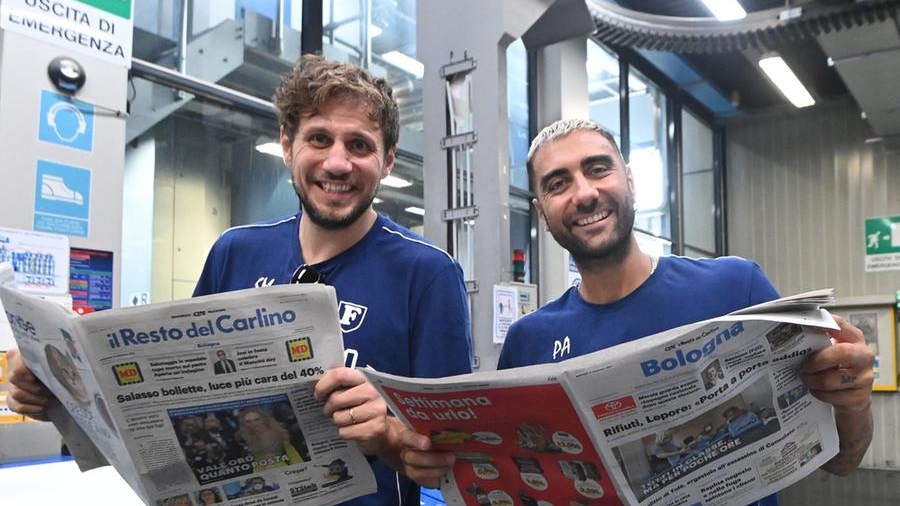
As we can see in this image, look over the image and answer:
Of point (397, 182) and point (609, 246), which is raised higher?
point (397, 182)

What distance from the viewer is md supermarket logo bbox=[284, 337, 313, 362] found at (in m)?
0.97

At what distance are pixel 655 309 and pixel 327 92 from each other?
2.29ft

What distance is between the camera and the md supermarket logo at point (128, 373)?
0.97 meters

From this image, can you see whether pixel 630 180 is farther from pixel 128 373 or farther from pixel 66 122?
pixel 66 122

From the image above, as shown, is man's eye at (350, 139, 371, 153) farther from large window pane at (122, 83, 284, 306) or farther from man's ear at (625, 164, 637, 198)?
large window pane at (122, 83, 284, 306)

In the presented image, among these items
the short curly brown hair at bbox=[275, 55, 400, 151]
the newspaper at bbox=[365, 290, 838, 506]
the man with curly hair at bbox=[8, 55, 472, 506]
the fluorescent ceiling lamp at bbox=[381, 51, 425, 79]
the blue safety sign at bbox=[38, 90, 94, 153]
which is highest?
the fluorescent ceiling lamp at bbox=[381, 51, 425, 79]

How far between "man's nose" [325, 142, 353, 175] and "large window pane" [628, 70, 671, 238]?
612 centimetres

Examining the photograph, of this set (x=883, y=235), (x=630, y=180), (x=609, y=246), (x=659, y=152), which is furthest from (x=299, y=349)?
(x=883, y=235)

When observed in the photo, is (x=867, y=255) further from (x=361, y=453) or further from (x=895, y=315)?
(x=361, y=453)

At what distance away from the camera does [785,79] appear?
21.3 ft

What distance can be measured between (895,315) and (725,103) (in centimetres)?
329

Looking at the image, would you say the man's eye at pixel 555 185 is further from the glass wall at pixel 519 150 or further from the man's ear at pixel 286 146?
the glass wall at pixel 519 150

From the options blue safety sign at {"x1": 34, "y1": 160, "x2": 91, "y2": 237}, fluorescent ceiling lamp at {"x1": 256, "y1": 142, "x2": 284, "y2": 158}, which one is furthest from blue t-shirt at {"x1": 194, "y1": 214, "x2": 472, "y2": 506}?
fluorescent ceiling lamp at {"x1": 256, "y1": 142, "x2": 284, "y2": 158}

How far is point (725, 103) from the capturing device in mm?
8469
